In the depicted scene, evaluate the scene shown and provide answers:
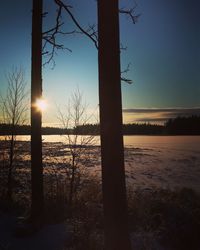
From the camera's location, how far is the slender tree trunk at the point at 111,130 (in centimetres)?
386

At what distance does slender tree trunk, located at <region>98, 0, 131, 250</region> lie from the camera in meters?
3.86

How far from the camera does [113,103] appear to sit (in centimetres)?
388

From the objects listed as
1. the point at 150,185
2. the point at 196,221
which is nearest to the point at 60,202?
the point at 196,221

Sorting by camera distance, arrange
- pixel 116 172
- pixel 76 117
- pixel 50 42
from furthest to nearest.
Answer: pixel 76 117 < pixel 50 42 < pixel 116 172

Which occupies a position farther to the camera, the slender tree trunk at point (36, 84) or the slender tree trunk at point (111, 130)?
the slender tree trunk at point (36, 84)

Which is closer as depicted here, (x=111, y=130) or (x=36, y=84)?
(x=111, y=130)

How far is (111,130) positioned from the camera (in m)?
3.87

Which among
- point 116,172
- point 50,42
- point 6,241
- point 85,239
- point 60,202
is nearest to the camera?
point 116,172

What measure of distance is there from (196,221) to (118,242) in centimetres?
350

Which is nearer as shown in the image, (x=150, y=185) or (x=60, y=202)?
(x=60, y=202)

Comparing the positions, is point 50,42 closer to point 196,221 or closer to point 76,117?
point 76,117

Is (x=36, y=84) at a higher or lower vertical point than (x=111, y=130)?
higher

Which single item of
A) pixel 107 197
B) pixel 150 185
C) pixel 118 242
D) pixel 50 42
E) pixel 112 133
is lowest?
pixel 150 185

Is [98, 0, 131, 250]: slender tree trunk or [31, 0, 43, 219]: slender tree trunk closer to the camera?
[98, 0, 131, 250]: slender tree trunk
